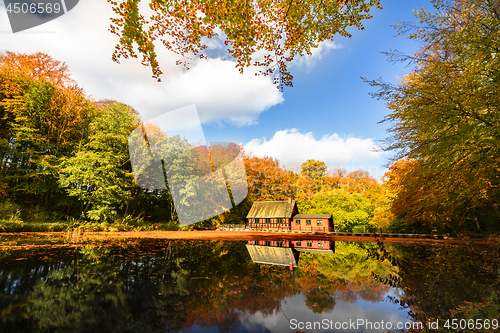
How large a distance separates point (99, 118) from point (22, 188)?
1017 cm

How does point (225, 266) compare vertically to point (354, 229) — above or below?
above

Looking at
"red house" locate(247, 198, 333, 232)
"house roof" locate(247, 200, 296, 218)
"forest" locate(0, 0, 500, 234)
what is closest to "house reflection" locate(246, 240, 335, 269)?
"forest" locate(0, 0, 500, 234)

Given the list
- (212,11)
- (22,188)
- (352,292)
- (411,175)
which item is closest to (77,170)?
(22,188)

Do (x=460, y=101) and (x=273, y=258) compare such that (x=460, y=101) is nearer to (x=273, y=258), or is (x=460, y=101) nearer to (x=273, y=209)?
(x=273, y=258)

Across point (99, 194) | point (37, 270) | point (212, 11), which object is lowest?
point (37, 270)

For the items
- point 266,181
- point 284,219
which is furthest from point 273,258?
point 266,181

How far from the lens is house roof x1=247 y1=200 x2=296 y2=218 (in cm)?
3325

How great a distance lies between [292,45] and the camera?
19.2 ft

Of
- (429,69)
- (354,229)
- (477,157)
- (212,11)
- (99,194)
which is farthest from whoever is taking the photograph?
(354,229)

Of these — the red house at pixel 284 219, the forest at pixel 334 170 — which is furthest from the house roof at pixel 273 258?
the red house at pixel 284 219

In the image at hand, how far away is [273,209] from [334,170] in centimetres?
2034

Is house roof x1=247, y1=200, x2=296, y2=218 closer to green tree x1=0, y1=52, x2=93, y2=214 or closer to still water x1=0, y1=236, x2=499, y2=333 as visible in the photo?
still water x1=0, y1=236, x2=499, y2=333

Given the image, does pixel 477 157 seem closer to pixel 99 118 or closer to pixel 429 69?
pixel 429 69

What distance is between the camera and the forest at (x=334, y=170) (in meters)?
6.00
